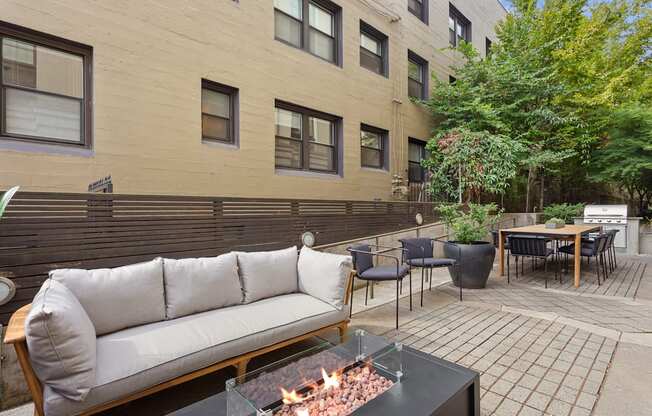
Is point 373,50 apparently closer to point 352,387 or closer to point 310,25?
point 310,25

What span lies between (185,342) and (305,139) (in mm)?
5300

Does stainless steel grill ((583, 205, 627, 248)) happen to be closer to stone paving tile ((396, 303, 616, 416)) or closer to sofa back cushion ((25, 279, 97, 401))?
stone paving tile ((396, 303, 616, 416))

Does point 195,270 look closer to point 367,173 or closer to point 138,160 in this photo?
point 138,160

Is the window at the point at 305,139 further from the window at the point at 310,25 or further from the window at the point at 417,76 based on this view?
the window at the point at 417,76

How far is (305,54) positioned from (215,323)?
5.90m

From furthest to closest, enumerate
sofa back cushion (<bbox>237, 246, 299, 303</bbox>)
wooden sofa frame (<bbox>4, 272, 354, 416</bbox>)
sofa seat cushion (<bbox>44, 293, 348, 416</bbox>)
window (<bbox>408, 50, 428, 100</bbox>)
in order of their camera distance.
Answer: window (<bbox>408, 50, 428, 100</bbox>) < sofa back cushion (<bbox>237, 246, 299, 303</bbox>) < sofa seat cushion (<bbox>44, 293, 348, 416</bbox>) < wooden sofa frame (<bbox>4, 272, 354, 416</bbox>)

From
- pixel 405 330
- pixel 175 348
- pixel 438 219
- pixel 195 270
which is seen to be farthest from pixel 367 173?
pixel 175 348

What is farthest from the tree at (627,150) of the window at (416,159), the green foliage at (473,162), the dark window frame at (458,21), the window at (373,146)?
the window at (373,146)

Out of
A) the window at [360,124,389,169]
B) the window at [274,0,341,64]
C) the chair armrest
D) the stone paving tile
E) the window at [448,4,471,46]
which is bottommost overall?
the stone paving tile

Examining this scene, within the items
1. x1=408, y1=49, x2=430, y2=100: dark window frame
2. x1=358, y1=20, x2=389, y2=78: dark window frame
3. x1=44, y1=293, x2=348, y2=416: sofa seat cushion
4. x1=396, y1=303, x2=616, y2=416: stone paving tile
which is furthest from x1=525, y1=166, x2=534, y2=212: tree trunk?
x1=44, y1=293, x2=348, y2=416: sofa seat cushion

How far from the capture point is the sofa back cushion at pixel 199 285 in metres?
2.83

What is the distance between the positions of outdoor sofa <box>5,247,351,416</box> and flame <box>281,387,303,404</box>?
86cm

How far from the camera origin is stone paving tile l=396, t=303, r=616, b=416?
2.43m

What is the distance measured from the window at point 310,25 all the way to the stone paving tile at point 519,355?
5960 millimetres
